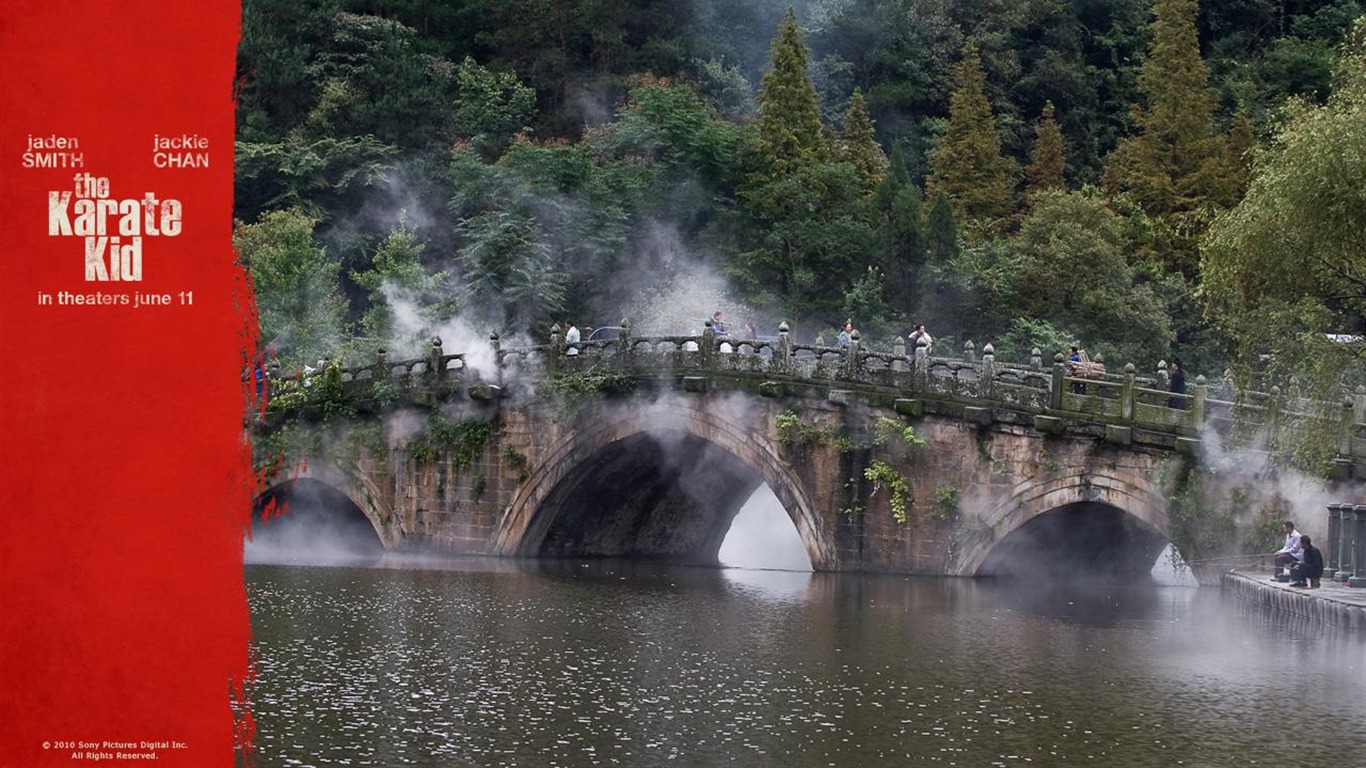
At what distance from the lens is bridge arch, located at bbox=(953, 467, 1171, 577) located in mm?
39594

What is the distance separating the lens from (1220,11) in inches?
2953

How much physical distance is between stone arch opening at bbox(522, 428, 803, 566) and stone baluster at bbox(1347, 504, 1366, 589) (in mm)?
16562

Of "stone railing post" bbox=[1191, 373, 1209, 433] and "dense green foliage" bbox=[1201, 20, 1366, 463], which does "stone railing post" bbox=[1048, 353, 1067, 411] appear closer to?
"stone railing post" bbox=[1191, 373, 1209, 433]

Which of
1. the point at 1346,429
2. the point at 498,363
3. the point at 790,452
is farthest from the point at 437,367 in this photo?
the point at 1346,429

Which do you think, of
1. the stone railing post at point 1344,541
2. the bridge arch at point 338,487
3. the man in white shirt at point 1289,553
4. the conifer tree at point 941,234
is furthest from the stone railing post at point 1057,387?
the conifer tree at point 941,234

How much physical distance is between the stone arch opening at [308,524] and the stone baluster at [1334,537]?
2601 centimetres

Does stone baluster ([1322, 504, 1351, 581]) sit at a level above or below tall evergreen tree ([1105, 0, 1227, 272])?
below

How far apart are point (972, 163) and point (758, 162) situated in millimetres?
8230

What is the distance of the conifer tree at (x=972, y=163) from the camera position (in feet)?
222

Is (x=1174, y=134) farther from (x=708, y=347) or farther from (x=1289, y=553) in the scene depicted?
(x=1289, y=553)

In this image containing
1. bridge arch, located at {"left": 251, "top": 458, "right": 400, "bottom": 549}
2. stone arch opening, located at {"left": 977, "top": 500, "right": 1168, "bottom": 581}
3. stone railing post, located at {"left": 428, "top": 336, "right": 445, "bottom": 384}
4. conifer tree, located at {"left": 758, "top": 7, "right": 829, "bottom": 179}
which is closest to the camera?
stone arch opening, located at {"left": 977, "top": 500, "right": 1168, "bottom": 581}

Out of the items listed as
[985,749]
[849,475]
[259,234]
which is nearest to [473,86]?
[259,234]

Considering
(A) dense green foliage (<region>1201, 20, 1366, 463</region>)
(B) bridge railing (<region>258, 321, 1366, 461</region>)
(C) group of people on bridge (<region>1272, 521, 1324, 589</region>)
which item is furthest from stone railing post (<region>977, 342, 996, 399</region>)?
(C) group of people on bridge (<region>1272, 521, 1324, 589</region>)

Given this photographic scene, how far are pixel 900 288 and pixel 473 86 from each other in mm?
19785
